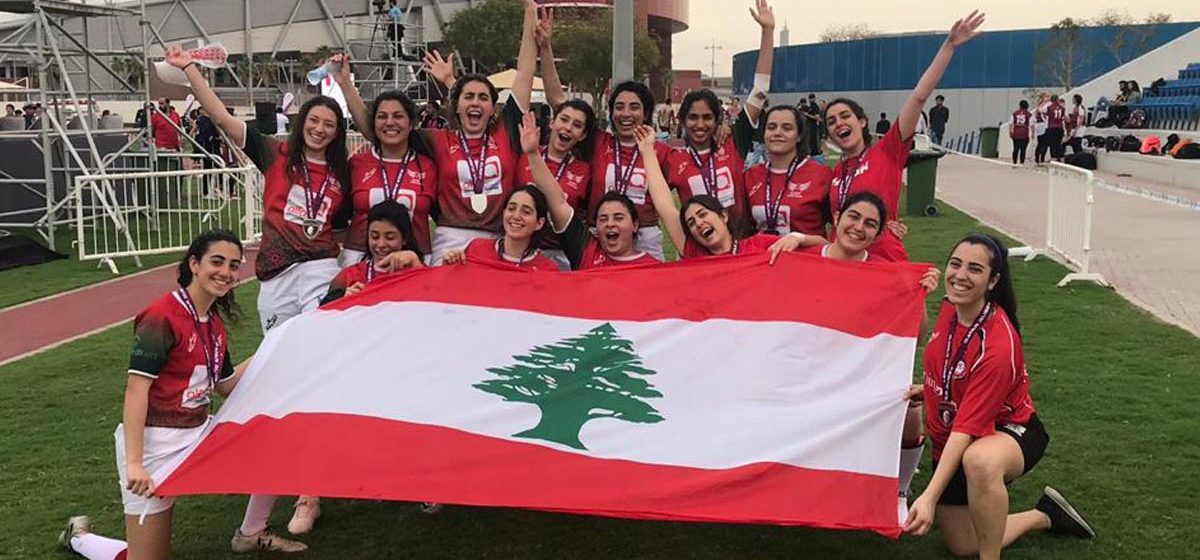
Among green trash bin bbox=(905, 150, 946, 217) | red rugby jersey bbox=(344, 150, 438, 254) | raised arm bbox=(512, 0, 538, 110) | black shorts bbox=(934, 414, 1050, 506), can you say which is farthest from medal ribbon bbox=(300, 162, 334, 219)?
green trash bin bbox=(905, 150, 946, 217)

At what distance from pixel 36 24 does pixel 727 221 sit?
39.1ft

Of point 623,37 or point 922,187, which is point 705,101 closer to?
point 623,37

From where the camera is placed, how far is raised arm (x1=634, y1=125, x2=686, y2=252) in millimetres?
5230

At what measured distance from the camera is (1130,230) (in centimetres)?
1452

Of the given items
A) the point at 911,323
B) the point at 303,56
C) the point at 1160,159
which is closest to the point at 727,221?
the point at 911,323

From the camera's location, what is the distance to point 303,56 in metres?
64.5

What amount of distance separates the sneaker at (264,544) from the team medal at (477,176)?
6.01ft

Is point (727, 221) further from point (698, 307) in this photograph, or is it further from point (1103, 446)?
point (1103, 446)

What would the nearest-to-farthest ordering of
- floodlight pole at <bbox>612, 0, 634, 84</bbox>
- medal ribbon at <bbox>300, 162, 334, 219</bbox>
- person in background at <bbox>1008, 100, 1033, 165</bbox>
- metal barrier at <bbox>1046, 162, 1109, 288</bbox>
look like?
medal ribbon at <bbox>300, 162, 334, 219</bbox> → floodlight pole at <bbox>612, 0, 634, 84</bbox> → metal barrier at <bbox>1046, 162, 1109, 288</bbox> → person in background at <bbox>1008, 100, 1033, 165</bbox>

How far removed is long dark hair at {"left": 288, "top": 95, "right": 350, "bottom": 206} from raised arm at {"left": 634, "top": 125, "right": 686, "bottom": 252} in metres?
1.50

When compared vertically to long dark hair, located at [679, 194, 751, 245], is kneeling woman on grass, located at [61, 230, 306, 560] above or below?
below

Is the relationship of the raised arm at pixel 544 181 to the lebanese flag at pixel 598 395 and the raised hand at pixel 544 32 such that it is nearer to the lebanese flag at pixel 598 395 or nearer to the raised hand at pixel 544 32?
the lebanese flag at pixel 598 395

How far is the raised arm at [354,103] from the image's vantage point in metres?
5.37

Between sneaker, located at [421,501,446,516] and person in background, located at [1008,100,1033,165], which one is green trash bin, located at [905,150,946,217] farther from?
sneaker, located at [421,501,446,516]
